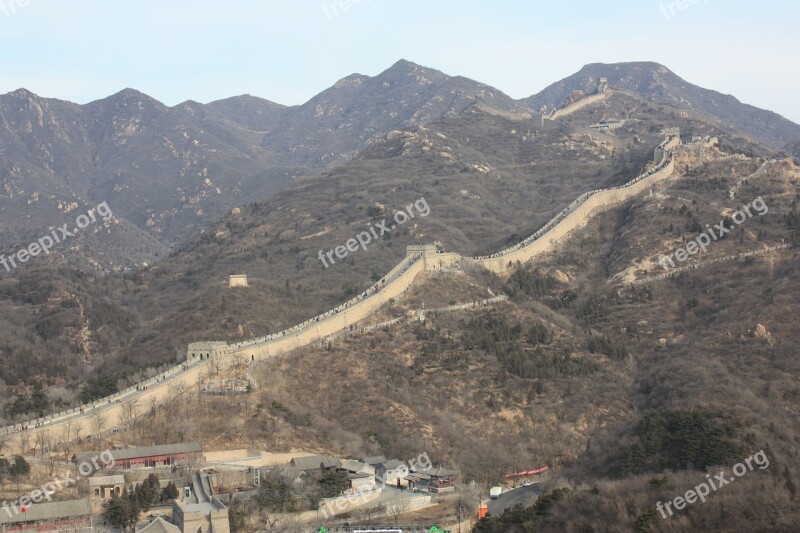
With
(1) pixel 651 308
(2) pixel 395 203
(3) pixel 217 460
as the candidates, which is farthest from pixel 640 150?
(3) pixel 217 460

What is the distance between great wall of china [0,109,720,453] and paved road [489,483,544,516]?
23.9 meters

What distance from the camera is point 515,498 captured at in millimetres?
71125

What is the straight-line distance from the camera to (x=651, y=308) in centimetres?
11156

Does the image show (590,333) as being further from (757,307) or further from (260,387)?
(260,387)

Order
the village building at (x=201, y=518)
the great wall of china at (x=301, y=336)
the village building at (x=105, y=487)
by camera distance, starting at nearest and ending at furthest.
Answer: the village building at (x=201, y=518)
the village building at (x=105, y=487)
the great wall of china at (x=301, y=336)

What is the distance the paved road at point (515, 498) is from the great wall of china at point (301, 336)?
23933 mm

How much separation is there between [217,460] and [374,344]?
26185mm

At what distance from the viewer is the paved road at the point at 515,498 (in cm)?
6900

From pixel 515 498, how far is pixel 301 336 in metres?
28.4

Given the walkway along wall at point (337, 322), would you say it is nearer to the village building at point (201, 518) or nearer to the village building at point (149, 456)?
the village building at point (149, 456)

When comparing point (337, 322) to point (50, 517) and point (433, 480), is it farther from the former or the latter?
point (50, 517)

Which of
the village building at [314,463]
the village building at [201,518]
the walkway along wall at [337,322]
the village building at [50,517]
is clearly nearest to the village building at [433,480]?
the village building at [314,463]

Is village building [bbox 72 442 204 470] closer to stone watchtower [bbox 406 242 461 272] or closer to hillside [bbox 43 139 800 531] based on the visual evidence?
hillside [bbox 43 139 800 531]

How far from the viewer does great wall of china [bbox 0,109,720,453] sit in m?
73.4
